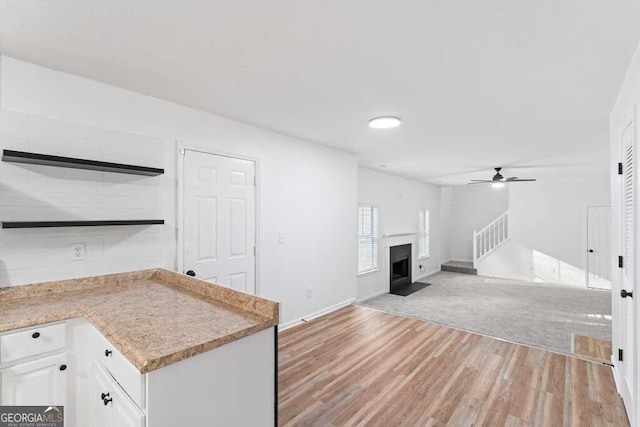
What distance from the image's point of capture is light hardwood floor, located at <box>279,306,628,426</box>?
88.0 inches

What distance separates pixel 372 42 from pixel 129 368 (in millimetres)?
Answer: 2009

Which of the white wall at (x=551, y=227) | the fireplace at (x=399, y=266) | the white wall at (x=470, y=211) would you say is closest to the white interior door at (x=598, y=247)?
the white wall at (x=551, y=227)

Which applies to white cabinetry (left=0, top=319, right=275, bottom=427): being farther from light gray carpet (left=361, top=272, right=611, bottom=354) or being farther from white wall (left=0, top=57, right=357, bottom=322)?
light gray carpet (left=361, top=272, right=611, bottom=354)

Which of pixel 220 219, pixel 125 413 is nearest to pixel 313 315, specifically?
pixel 220 219

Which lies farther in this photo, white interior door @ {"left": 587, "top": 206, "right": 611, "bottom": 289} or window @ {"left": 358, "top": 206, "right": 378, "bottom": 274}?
white interior door @ {"left": 587, "top": 206, "right": 611, "bottom": 289}

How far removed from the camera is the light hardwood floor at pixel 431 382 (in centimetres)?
224

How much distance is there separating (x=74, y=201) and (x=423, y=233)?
7.37 m

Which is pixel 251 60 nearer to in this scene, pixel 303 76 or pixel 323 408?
pixel 303 76

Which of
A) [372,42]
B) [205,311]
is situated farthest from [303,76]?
[205,311]

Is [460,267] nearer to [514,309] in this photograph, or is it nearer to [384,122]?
[514,309]

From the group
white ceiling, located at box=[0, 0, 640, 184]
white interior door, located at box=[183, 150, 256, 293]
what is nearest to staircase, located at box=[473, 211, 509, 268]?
white ceiling, located at box=[0, 0, 640, 184]

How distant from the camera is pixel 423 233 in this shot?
799cm

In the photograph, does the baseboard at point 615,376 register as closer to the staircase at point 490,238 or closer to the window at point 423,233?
the window at point 423,233

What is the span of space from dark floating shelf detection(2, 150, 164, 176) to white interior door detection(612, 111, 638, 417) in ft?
10.8
